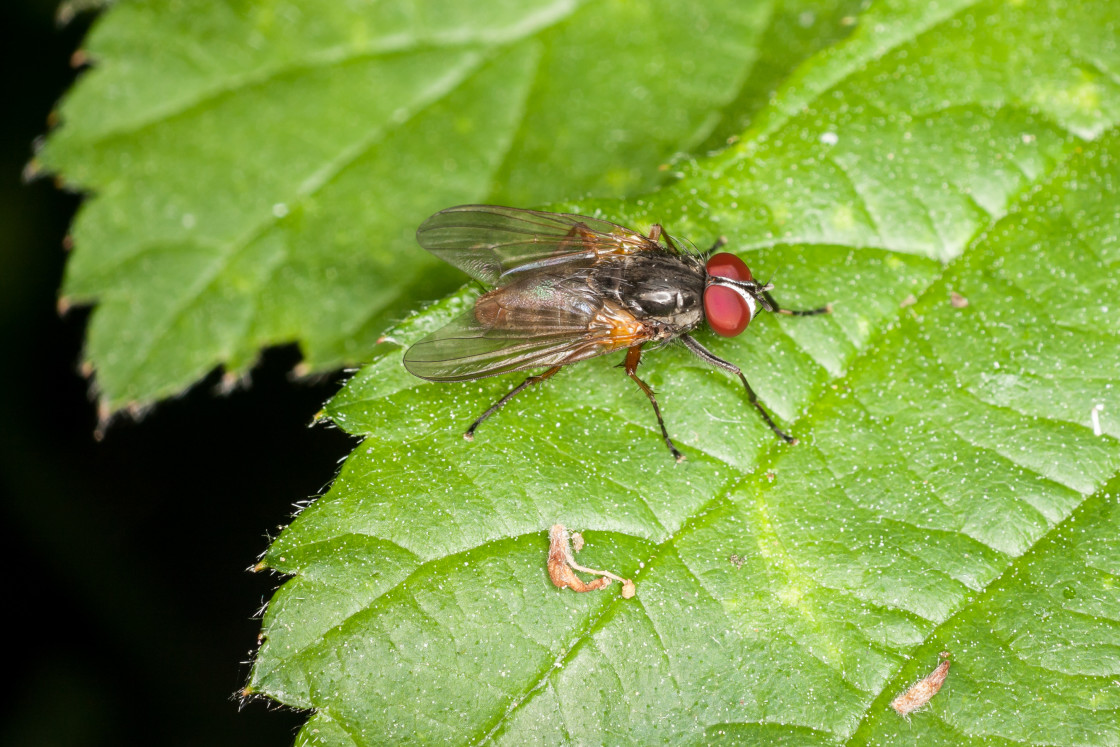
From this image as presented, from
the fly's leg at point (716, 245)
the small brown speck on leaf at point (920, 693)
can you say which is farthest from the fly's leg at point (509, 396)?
the small brown speck on leaf at point (920, 693)

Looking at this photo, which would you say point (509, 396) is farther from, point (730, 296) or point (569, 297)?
point (730, 296)

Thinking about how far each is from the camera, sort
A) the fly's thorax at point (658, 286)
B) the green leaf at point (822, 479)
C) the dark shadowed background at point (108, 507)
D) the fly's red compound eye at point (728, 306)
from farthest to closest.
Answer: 1. the dark shadowed background at point (108, 507)
2. the fly's thorax at point (658, 286)
3. the fly's red compound eye at point (728, 306)
4. the green leaf at point (822, 479)

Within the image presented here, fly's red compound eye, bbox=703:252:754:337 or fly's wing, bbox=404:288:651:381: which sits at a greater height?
fly's red compound eye, bbox=703:252:754:337

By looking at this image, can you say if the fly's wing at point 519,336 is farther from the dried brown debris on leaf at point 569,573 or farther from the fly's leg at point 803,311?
the dried brown debris on leaf at point 569,573

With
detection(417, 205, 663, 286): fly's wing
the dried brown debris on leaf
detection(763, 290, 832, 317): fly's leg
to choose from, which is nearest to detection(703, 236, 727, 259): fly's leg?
detection(417, 205, 663, 286): fly's wing

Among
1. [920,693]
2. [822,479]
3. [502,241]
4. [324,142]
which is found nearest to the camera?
[920,693]

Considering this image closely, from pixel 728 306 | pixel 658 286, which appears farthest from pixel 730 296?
pixel 658 286

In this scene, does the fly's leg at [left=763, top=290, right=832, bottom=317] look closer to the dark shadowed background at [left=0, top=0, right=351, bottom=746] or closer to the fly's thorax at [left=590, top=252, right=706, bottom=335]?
the fly's thorax at [left=590, top=252, right=706, bottom=335]
